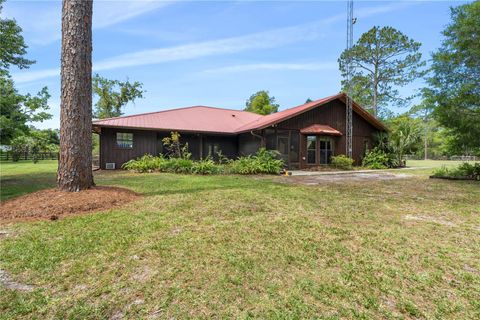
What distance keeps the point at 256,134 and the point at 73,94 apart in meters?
10.7

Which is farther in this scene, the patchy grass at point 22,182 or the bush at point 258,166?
the bush at point 258,166

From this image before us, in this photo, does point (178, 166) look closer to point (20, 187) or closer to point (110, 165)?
point (110, 165)

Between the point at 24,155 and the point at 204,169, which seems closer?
the point at 204,169

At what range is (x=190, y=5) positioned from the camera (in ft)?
31.9

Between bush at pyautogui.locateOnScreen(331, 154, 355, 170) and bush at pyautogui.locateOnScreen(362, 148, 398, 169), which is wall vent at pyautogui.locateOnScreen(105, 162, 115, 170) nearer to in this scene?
bush at pyautogui.locateOnScreen(331, 154, 355, 170)

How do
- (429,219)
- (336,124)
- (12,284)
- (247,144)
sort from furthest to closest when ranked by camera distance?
1. (247,144)
2. (336,124)
3. (429,219)
4. (12,284)

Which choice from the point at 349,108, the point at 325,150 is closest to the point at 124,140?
the point at 325,150

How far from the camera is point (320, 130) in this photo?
1522 cm

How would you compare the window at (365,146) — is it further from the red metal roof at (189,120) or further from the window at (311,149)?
the red metal roof at (189,120)

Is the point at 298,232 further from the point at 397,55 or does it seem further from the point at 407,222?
the point at 397,55

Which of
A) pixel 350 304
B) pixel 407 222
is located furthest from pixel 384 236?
pixel 350 304

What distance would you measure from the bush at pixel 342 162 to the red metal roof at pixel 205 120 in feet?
11.6

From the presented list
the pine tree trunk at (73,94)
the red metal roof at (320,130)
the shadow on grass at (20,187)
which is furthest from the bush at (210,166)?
the pine tree trunk at (73,94)

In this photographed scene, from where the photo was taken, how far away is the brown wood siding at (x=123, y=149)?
14.6m
